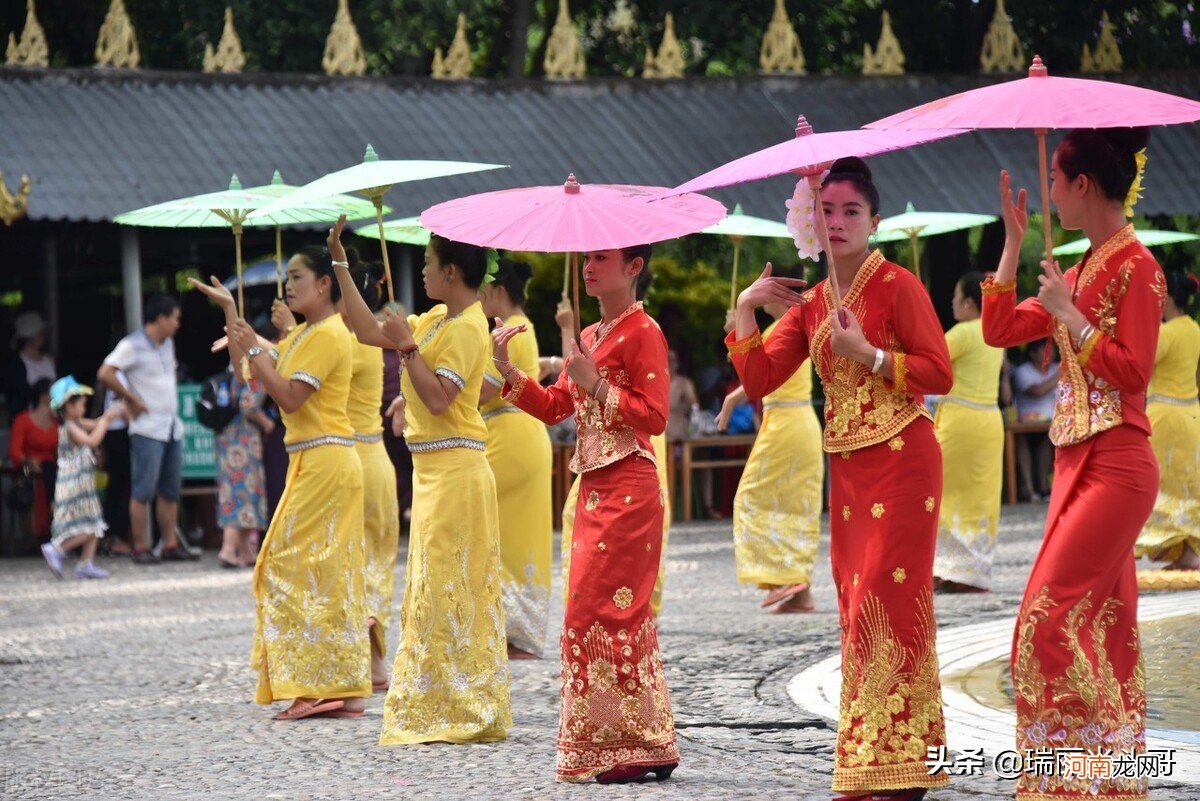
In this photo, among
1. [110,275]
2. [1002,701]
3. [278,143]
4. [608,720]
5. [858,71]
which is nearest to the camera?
[608,720]

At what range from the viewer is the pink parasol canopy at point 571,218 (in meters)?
5.42

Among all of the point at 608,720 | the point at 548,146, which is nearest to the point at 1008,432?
the point at 548,146

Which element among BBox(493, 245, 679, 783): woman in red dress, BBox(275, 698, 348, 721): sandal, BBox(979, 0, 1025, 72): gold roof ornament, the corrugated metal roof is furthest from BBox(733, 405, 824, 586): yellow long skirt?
BBox(979, 0, 1025, 72): gold roof ornament

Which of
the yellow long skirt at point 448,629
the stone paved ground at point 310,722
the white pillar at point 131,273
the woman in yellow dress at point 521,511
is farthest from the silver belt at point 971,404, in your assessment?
the white pillar at point 131,273

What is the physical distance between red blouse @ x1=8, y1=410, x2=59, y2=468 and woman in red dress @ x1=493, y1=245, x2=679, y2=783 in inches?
379

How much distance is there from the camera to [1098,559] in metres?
4.77

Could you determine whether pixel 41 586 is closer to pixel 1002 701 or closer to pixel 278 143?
pixel 278 143

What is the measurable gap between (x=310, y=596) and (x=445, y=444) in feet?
3.54

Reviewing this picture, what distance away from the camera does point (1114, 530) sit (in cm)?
477

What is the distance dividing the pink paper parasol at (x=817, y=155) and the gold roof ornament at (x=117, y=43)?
12.5 m

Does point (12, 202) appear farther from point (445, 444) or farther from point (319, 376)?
point (445, 444)

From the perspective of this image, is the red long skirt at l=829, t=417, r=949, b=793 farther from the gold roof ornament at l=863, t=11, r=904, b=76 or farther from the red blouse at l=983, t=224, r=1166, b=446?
the gold roof ornament at l=863, t=11, r=904, b=76

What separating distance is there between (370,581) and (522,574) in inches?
30.7

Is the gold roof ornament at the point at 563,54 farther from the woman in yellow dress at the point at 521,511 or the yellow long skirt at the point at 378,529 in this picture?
the yellow long skirt at the point at 378,529
